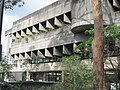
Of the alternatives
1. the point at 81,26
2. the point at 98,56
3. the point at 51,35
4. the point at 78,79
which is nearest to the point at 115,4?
the point at 81,26

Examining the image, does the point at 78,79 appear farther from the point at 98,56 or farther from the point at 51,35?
the point at 51,35

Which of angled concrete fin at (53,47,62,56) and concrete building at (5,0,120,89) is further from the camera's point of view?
angled concrete fin at (53,47,62,56)

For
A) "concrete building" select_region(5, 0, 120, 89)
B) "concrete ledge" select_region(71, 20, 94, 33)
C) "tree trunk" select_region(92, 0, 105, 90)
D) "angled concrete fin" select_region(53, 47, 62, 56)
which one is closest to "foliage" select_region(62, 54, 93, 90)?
"tree trunk" select_region(92, 0, 105, 90)

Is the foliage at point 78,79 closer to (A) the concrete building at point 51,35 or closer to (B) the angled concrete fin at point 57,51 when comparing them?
(A) the concrete building at point 51,35

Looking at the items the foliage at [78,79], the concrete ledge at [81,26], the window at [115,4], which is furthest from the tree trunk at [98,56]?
the window at [115,4]

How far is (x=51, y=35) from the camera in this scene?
4338cm

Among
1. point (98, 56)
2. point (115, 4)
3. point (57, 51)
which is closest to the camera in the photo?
point (98, 56)

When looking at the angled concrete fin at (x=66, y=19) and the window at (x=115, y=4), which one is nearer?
the window at (x=115, y=4)

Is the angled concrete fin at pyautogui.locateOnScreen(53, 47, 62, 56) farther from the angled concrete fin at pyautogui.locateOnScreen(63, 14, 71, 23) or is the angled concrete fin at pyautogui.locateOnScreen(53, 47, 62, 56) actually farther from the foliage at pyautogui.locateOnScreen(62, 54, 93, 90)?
the foliage at pyautogui.locateOnScreen(62, 54, 93, 90)

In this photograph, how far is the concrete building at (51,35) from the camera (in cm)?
3184

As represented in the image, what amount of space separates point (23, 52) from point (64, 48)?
14.8 m

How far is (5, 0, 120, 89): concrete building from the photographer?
31.8 m

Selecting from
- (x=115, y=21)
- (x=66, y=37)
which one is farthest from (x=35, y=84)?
(x=66, y=37)

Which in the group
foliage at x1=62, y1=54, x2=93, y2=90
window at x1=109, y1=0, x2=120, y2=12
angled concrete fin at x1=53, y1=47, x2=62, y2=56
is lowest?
foliage at x1=62, y1=54, x2=93, y2=90
